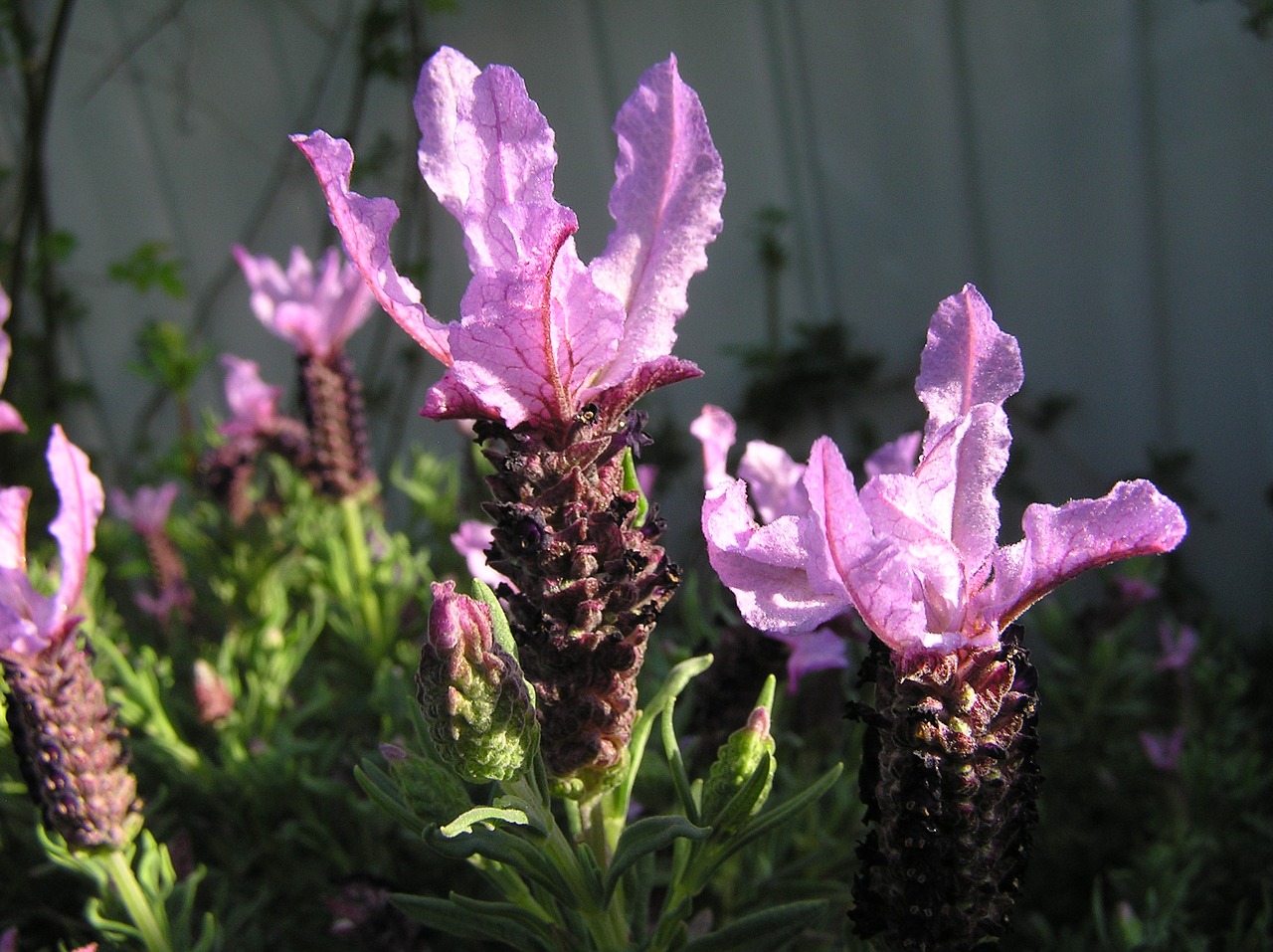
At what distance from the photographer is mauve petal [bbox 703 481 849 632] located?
563 mm

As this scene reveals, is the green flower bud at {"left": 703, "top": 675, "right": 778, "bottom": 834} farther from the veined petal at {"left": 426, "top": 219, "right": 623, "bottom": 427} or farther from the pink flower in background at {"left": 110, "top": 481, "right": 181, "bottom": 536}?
the pink flower in background at {"left": 110, "top": 481, "right": 181, "bottom": 536}

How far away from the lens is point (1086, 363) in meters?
2.32

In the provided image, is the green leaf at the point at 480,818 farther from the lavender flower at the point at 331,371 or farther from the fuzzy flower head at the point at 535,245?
the lavender flower at the point at 331,371

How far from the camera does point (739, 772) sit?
66 cm

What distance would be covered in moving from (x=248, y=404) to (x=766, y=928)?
4.58 feet

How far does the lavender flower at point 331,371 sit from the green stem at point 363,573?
0.10 ft

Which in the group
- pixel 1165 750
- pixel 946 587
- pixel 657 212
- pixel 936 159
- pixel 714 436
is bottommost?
pixel 1165 750

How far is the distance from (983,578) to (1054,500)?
208 cm

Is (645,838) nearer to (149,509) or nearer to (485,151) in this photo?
(485,151)

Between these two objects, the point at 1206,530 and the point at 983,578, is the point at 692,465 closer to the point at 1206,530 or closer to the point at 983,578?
the point at 1206,530

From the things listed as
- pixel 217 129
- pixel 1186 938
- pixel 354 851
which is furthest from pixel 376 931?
pixel 217 129

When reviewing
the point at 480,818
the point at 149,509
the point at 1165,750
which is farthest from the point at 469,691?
the point at 149,509

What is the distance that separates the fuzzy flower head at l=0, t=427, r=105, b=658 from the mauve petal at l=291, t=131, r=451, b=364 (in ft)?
1.18

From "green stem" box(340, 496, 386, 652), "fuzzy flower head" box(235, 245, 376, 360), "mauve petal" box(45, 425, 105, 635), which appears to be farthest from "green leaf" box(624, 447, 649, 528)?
"fuzzy flower head" box(235, 245, 376, 360)
